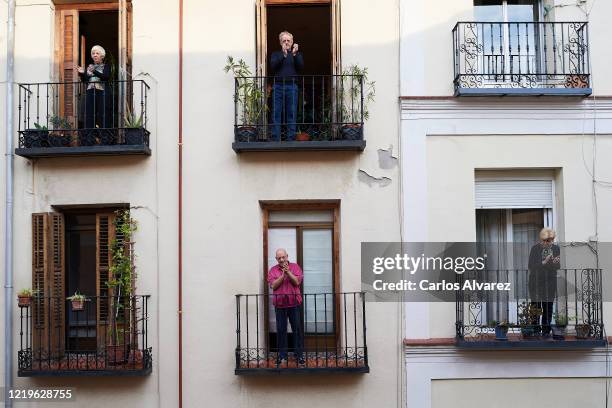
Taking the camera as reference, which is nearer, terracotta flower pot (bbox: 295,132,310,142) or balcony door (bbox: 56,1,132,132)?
terracotta flower pot (bbox: 295,132,310,142)

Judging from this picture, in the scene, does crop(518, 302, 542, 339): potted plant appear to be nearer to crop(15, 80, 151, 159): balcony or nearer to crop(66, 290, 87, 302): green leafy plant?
crop(15, 80, 151, 159): balcony

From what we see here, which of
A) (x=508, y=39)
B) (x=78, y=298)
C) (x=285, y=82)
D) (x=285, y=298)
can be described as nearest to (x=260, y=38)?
(x=285, y=82)

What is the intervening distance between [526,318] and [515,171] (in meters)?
1.98

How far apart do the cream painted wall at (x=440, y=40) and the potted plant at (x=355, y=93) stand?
1.59 ft

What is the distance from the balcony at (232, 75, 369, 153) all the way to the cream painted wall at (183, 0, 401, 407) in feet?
0.74

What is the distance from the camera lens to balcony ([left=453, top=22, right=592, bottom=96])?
959 centimetres

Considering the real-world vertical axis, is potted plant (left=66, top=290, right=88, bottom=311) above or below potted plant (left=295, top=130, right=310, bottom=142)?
below

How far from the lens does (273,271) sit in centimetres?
946

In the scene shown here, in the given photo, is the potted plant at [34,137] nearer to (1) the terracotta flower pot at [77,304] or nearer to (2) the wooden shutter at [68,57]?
(2) the wooden shutter at [68,57]

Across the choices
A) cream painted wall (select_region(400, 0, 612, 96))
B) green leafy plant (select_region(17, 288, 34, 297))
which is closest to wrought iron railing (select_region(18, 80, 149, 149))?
green leafy plant (select_region(17, 288, 34, 297))

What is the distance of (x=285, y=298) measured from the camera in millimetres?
9367

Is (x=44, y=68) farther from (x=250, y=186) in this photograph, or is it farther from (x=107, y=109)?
(x=250, y=186)

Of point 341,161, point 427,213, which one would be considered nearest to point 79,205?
point 341,161

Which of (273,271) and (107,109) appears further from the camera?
(107,109)
